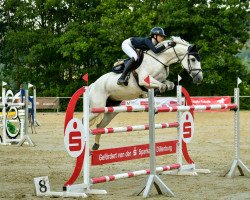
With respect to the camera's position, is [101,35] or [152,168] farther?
[101,35]

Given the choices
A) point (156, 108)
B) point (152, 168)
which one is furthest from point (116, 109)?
point (152, 168)

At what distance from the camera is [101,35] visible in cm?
4231

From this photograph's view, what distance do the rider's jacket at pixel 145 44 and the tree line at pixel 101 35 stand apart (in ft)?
96.6

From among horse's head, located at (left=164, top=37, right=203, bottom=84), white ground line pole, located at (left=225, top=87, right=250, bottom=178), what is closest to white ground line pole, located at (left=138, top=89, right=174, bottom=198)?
white ground line pole, located at (left=225, top=87, right=250, bottom=178)

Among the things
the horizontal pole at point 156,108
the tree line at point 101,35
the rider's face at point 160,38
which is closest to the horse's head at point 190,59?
the rider's face at point 160,38

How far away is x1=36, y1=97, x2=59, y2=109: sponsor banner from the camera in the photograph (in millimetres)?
37562

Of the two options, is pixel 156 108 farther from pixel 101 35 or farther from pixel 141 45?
pixel 101 35

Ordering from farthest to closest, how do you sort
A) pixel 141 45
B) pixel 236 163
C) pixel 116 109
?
pixel 141 45 < pixel 236 163 < pixel 116 109

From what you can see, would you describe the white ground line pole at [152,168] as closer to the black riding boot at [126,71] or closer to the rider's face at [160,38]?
the black riding boot at [126,71]

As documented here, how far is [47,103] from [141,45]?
28.3 m

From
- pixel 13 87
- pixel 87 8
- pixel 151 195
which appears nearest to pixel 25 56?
pixel 13 87

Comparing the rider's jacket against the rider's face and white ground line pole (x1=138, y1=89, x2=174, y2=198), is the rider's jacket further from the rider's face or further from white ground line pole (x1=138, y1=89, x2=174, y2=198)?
white ground line pole (x1=138, y1=89, x2=174, y2=198)

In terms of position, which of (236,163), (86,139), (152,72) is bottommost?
(236,163)

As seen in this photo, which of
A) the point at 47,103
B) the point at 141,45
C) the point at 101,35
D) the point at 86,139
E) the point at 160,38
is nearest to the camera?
the point at 86,139
